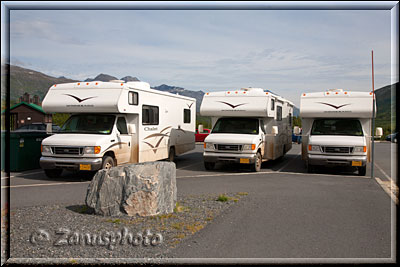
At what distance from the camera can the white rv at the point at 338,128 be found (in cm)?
1304

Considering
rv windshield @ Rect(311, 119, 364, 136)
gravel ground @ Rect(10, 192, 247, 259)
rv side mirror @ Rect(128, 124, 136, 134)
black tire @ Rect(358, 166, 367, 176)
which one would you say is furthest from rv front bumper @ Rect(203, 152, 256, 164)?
gravel ground @ Rect(10, 192, 247, 259)

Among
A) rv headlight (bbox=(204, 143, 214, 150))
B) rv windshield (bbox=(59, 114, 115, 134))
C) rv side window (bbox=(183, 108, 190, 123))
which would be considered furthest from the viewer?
rv side window (bbox=(183, 108, 190, 123))

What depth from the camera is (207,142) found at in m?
14.2

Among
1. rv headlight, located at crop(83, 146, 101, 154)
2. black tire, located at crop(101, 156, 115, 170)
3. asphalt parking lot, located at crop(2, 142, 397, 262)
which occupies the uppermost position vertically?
rv headlight, located at crop(83, 146, 101, 154)

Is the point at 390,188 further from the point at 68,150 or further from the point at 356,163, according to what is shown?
the point at 68,150

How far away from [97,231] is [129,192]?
1.01 m

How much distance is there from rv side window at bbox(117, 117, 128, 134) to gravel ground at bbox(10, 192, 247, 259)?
4.91 meters

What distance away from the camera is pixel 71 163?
1163 cm

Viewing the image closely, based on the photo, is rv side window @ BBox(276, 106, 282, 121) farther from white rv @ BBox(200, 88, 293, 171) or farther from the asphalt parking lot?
the asphalt parking lot

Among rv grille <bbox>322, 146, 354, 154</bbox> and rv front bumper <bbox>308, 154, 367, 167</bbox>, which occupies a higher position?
rv grille <bbox>322, 146, 354, 154</bbox>

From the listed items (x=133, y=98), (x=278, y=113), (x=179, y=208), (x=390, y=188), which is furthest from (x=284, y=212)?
(x=278, y=113)

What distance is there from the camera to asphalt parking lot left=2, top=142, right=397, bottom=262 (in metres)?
5.56

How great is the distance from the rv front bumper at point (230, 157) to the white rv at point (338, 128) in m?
1.96

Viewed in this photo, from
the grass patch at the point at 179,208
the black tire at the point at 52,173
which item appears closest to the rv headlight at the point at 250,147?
the grass patch at the point at 179,208
